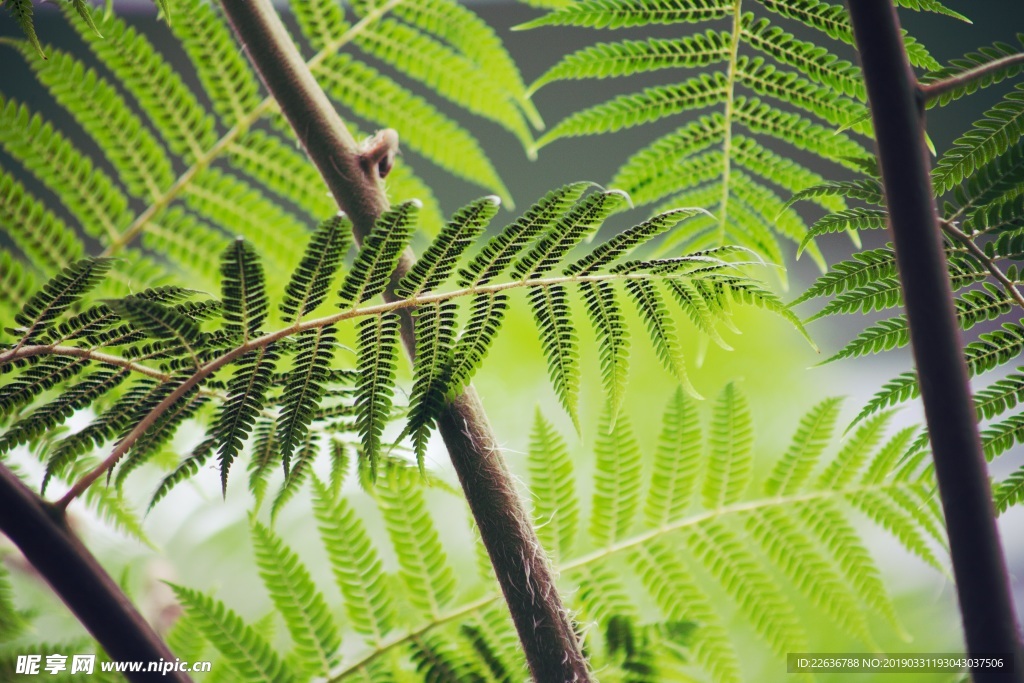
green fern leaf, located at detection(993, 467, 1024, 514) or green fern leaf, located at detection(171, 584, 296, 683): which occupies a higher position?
green fern leaf, located at detection(993, 467, 1024, 514)

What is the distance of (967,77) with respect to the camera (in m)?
0.44

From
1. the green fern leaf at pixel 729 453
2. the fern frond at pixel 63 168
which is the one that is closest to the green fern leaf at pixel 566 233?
the green fern leaf at pixel 729 453

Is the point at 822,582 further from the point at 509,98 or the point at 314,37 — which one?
the point at 314,37

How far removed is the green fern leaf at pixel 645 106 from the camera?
0.73 metres

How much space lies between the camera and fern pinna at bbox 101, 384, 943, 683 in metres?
0.73

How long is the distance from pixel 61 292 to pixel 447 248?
0.30 metres

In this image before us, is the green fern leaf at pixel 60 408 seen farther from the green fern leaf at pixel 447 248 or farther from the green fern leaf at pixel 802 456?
the green fern leaf at pixel 802 456

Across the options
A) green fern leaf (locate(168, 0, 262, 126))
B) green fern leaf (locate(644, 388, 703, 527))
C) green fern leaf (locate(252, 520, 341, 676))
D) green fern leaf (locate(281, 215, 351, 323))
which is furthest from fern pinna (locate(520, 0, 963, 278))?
green fern leaf (locate(252, 520, 341, 676))

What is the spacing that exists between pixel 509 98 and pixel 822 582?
0.75 m

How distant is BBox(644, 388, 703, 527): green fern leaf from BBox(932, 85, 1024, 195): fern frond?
0.39 metres

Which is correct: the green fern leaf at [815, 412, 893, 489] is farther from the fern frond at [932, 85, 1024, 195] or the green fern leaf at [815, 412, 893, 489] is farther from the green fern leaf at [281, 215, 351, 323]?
the green fern leaf at [281, 215, 351, 323]

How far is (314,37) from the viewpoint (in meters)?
0.87

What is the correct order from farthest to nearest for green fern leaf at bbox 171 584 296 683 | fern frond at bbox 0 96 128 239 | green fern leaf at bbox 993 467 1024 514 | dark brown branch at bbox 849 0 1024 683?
fern frond at bbox 0 96 128 239
green fern leaf at bbox 171 584 296 683
green fern leaf at bbox 993 467 1024 514
dark brown branch at bbox 849 0 1024 683

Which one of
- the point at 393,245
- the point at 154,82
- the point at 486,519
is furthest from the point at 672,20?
the point at 154,82
